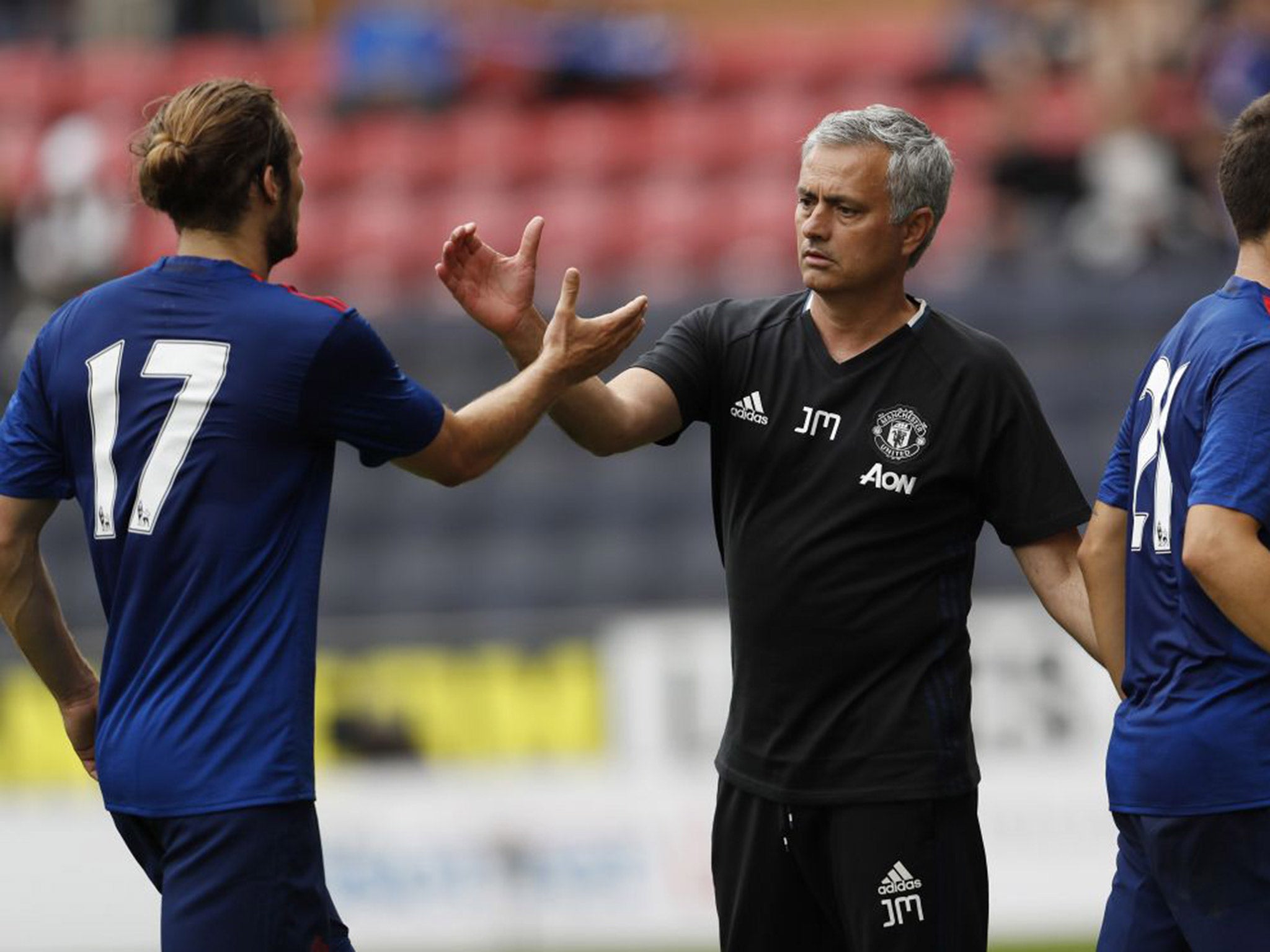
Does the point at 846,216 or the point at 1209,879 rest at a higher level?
the point at 846,216

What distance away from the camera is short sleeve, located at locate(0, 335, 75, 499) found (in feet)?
12.2

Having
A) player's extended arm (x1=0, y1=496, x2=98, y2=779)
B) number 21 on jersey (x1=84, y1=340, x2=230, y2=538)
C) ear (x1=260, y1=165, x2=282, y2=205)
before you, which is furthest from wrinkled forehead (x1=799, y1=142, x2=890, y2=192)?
player's extended arm (x1=0, y1=496, x2=98, y2=779)

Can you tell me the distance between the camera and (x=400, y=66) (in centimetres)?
1312

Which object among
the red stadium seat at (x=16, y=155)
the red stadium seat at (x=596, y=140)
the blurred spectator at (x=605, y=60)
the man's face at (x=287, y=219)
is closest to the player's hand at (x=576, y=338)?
the man's face at (x=287, y=219)

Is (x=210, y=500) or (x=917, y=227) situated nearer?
(x=210, y=500)

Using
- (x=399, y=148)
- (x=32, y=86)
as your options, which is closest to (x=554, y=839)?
(x=399, y=148)

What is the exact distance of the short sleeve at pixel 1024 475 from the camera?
4.09 metres

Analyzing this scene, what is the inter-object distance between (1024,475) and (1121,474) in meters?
0.25

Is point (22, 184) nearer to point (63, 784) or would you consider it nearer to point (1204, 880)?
point (63, 784)

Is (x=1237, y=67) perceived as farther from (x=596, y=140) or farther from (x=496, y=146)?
(x=496, y=146)

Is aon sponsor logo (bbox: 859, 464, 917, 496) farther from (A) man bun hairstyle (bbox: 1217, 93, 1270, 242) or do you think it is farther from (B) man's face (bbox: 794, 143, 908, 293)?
(A) man bun hairstyle (bbox: 1217, 93, 1270, 242)

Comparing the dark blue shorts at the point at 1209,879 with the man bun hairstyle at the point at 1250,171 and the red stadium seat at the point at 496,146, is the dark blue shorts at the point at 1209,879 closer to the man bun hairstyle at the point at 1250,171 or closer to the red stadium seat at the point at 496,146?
the man bun hairstyle at the point at 1250,171

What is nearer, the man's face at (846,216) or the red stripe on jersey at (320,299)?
the red stripe on jersey at (320,299)

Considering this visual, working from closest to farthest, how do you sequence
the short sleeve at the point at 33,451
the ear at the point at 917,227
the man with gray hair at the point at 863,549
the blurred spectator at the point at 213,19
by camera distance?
the short sleeve at the point at 33,451 → the man with gray hair at the point at 863,549 → the ear at the point at 917,227 → the blurred spectator at the point at 213,19
